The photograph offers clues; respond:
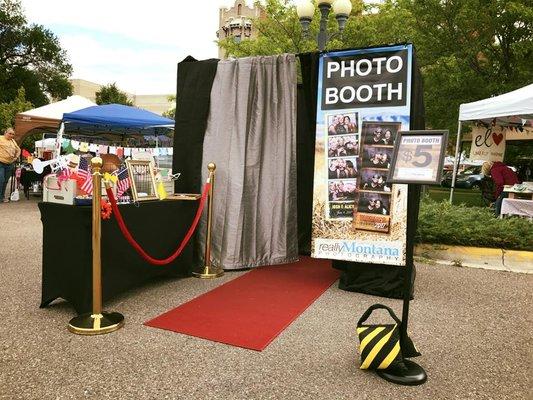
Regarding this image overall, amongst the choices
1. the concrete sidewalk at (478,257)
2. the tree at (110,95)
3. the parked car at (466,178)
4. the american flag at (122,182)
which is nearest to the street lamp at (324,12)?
the concrete sidewalk at (478,257)

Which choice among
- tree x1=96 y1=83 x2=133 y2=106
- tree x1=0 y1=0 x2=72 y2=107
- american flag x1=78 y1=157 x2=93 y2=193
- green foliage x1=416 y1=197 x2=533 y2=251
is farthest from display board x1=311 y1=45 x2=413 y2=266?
tree x1=96 y1=83 x2=133 y2=106

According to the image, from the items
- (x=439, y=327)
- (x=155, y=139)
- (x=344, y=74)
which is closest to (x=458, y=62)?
(x=155, y=139)

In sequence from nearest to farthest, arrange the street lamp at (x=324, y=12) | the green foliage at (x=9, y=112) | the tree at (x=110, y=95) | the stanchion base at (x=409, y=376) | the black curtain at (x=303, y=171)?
the stanchion base at (x=409, y=376), the black curtain at (x=303, y=171), the street lamp at (x=324, y=12), the green foliage at (x=9, y=112), the tree at (x=110, y=95)

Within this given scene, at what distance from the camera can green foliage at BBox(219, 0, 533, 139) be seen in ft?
44.6

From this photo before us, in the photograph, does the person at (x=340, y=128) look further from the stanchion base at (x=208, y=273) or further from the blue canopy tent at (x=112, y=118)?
the blue canopy tent at (x=112, y=118)

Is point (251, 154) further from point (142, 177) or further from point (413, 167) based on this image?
point (413, 167)

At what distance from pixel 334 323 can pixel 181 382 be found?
1499mm

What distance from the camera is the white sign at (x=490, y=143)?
11.2 meters

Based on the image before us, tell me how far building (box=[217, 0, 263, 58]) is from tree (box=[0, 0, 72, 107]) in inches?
690

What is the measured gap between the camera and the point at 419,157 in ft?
8.81

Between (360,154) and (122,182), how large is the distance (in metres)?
2.40

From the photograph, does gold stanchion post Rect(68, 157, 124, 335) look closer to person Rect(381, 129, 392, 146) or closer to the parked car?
person Rect(381, 129, 392, 146)

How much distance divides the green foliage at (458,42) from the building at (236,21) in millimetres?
33721

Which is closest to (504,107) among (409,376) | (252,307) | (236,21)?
(252,307)
